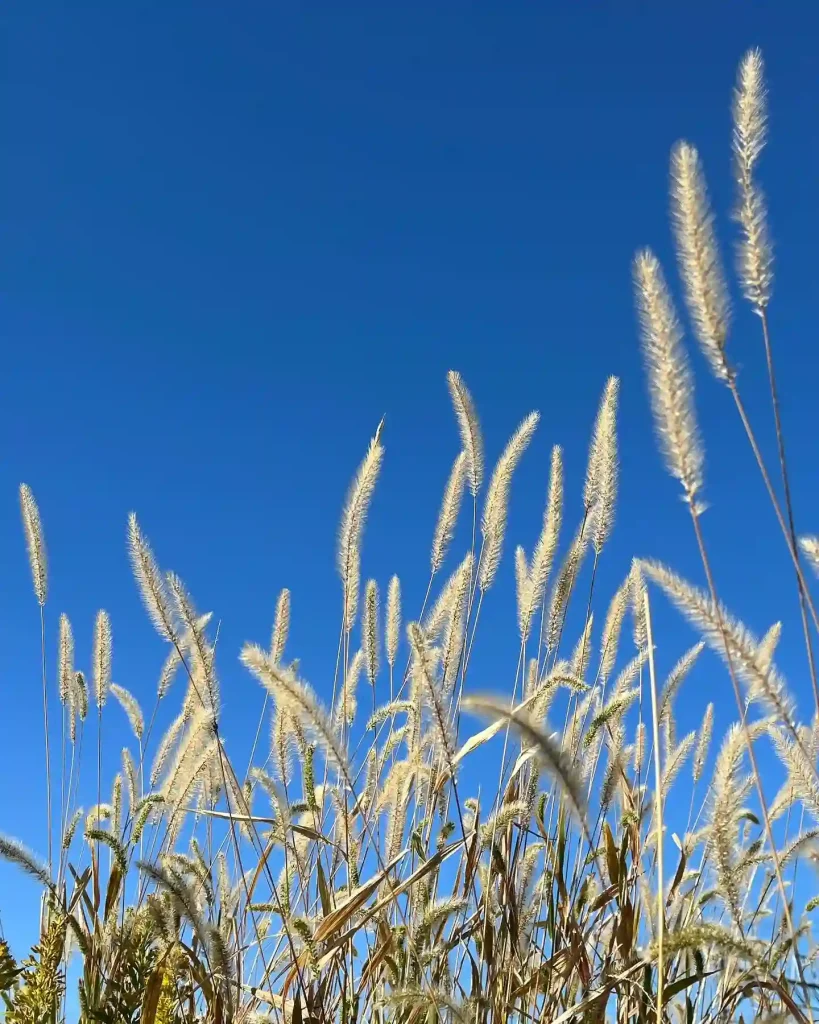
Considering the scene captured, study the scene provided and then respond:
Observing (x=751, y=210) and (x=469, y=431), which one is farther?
(x=469, y=431)

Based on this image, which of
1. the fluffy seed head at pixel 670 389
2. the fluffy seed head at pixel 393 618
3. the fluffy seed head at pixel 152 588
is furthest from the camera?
the fluffy seed head at pixel 393 618

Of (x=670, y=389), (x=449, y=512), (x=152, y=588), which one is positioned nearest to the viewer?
(x=670, y=389)

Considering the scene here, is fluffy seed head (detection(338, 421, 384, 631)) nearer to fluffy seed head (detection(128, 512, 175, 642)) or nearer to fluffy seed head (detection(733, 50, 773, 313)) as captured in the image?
fluffy seed head (detection(128, 512, 175, 642))

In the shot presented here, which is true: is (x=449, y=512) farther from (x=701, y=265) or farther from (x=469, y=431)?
(x=701, y=265)

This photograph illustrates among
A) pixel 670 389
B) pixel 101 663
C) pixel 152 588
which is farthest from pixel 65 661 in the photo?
pixel 670 389

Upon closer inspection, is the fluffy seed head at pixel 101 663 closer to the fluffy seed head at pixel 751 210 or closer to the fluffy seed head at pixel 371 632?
the fluffy seed head at pixel 371 632

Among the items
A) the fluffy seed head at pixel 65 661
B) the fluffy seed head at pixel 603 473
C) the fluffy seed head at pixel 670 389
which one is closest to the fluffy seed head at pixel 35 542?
the fluffy seed head at pixel 65 661

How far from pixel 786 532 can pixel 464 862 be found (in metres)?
1.37

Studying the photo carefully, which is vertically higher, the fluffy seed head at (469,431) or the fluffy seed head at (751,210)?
the fluffy seed head at (469,431)

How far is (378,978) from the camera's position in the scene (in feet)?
7.61

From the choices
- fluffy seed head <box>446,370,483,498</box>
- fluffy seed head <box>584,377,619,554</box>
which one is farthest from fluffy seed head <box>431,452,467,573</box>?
fluffy seed head <box>584,377,619,554</box>

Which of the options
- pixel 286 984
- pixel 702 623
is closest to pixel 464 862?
pixel 286 984

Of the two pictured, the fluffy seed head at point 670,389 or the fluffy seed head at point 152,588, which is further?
the fluffy seed head at point 152,588

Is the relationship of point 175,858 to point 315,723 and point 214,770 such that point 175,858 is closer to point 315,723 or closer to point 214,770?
point 214,770
